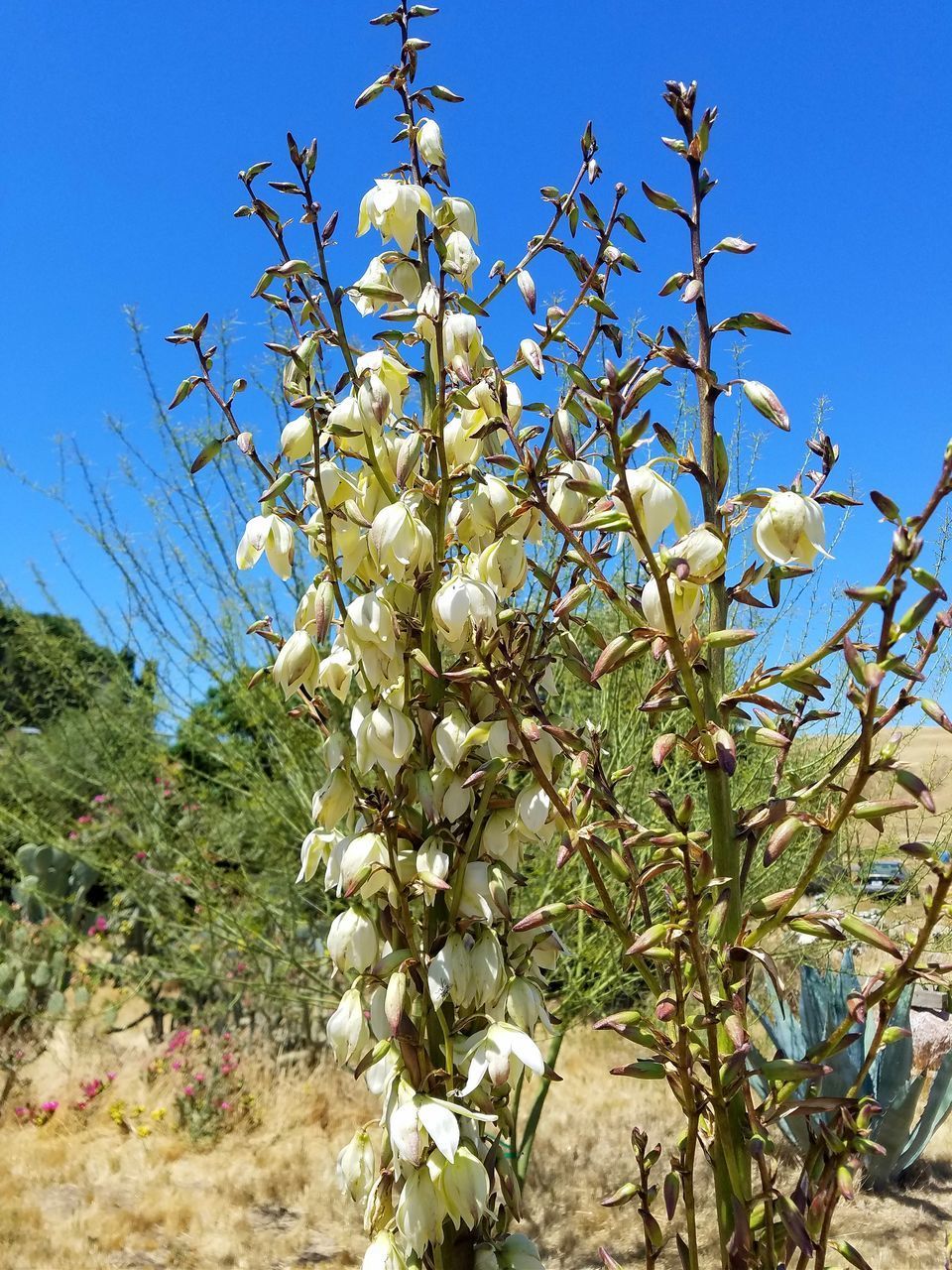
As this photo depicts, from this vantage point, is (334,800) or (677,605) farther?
(334,800)

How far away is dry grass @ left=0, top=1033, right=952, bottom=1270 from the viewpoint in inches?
→ 106

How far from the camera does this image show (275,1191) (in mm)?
3141

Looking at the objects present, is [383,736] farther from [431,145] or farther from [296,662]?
[431,145]

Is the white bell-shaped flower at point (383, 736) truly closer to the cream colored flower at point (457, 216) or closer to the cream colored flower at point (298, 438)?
the cream colored flower at point (298, 438)

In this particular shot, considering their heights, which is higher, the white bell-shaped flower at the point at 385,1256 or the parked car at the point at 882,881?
the parked car at the point at 882,881

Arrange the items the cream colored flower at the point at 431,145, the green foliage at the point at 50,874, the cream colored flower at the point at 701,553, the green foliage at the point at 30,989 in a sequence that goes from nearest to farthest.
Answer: the cream colored flower at the point at 701,553, the cream colored flower at the point at 431,145, the green foliage at the point at 30,989, the green foliage at the point at 50,874

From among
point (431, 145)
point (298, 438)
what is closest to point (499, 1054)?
point (298, 438)

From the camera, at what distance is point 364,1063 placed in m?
0.97

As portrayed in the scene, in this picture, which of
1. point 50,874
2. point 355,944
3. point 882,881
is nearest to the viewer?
point 355,944

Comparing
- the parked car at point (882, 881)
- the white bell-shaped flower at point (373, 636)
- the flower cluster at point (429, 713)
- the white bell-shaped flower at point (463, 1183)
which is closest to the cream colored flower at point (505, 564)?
the flower cluster at point (429, 713)

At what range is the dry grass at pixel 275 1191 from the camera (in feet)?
8.86

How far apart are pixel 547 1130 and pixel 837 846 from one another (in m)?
1.71

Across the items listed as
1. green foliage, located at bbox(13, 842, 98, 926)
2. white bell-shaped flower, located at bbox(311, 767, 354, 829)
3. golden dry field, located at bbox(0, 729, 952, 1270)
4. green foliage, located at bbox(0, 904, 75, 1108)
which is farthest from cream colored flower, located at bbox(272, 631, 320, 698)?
green foliage, located at bbox(13, 842, 98, 926)

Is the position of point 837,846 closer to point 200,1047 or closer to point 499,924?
point 499,924
